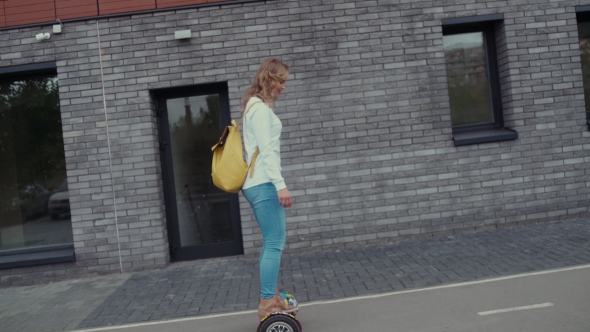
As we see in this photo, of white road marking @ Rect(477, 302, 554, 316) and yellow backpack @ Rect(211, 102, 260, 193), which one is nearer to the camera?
yellow backpack @ Rect(211, 102, 260, 193)

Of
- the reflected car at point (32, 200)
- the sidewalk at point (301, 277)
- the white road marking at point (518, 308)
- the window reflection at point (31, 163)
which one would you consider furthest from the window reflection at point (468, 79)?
the reflected car at point (32, 200)

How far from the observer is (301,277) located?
6.74m

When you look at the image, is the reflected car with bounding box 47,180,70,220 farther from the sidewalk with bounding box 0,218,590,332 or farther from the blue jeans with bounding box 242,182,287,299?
the blue jeans with bounding box 242,182,287,299

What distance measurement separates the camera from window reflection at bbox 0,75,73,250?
826cm

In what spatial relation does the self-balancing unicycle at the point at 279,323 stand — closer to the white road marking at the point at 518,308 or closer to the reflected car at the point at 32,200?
the white road marking at the point at 518,308

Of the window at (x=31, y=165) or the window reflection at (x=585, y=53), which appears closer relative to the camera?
the window at (x=31, y=165)

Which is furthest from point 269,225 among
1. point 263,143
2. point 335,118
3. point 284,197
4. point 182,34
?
point 182,34

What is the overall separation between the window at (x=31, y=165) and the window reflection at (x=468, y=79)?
530 cm

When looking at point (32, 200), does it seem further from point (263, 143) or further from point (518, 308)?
point (518, 308)

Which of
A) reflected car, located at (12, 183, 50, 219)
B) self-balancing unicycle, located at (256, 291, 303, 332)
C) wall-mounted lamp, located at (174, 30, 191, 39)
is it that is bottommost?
self-balancing unicycle, located at (256, 291, 303, 332)

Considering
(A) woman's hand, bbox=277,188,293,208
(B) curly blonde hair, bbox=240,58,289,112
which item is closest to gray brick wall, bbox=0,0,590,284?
(B) curly blonde hair, bbox=240,58,289,112

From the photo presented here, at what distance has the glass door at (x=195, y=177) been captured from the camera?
27.1ft

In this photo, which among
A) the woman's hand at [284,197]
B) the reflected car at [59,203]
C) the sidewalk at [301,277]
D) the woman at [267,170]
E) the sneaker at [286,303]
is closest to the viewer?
the woman's hand at [284,197]

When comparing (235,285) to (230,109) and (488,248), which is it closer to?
(230,109)
